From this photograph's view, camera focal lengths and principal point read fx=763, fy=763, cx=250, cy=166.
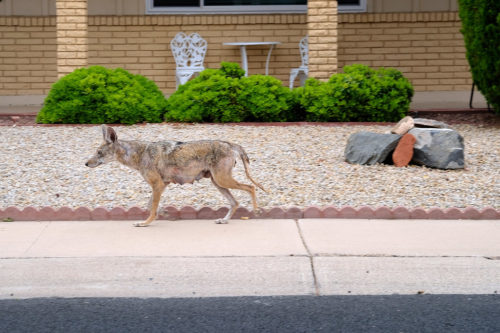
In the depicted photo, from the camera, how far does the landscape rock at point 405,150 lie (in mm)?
9398

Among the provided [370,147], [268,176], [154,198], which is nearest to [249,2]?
[370,147]

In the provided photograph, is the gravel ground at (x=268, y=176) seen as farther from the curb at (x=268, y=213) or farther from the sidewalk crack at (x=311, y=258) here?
the sidewalk crack at (x=311, y=258)

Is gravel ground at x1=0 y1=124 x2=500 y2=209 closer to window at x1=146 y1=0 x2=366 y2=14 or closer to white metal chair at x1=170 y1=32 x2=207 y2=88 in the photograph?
white metal chair at x1=170 y1=32 x2=207 y2=88

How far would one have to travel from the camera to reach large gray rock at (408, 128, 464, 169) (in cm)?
930

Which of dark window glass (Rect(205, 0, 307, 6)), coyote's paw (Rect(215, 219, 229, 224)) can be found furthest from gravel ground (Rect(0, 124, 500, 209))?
dark window glass (Rect(205, 0, 307, 6))

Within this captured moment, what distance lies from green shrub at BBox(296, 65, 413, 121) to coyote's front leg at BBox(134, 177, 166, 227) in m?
5.20


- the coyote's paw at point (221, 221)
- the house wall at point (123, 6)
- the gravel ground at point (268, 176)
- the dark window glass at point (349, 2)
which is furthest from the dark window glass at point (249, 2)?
the coyote's paw at point (221, 221)

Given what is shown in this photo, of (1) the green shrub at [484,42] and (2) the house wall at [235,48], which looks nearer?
(1) the green shrub at [484,42]

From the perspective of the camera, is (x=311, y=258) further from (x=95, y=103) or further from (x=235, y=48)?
(x=235, y=48)

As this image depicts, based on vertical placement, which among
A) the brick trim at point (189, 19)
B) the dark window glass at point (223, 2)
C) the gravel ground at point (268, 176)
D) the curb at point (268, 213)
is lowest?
the curb at point (268, 213)

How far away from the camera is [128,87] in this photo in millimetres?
12281

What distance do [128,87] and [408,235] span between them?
6535mm

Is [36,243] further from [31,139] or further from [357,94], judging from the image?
[357,94]

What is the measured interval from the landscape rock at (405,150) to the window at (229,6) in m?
6.88
